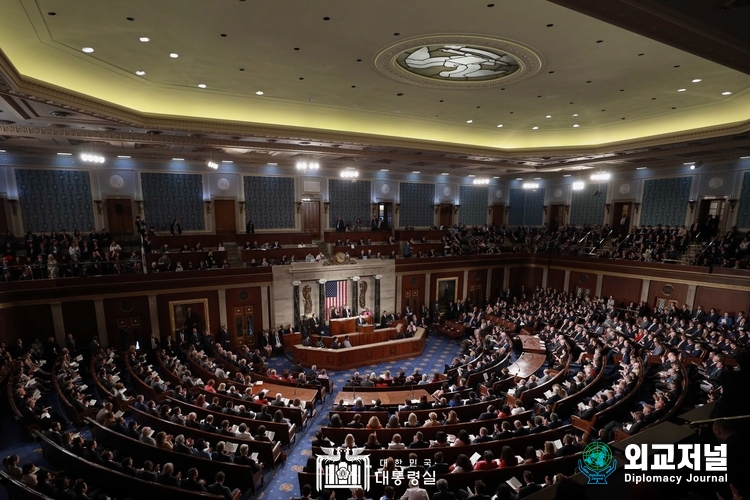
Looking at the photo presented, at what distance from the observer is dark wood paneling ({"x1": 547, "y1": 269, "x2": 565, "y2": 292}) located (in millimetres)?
21234

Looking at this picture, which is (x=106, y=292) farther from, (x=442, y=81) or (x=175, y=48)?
(x=442, y=81)

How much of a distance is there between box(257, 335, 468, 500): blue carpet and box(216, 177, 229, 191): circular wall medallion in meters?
8.29

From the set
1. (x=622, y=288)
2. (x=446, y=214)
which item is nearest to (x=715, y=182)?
(x=622, y=288)

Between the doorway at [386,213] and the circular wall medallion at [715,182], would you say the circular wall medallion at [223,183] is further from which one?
the circular wall medallion at [715,182]

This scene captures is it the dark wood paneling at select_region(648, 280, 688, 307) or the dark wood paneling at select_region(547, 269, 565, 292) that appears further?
the dark wood paneling at select_region(547, 269, 565, 292)

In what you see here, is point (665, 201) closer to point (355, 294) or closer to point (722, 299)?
point (722, 299)

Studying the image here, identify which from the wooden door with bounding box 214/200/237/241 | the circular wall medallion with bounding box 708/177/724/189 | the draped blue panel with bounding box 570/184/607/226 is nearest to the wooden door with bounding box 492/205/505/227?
Answer: the draped blue panel with bounding box 570/184/607/226

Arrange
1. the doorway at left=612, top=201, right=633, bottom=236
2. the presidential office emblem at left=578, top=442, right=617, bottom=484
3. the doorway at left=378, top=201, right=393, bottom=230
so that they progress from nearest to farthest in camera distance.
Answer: the presidential office emblem at left=578, top=442, right=617, bottom=484, the doorway at left=612, top=201, right=633, bottom=236, the doorway at left=378, top=201, right=393, bottom=230

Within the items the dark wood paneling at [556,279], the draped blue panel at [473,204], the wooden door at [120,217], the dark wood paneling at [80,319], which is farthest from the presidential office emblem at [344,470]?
the draped blue panel at [473,204]

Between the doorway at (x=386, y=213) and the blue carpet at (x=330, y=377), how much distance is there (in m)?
7.12

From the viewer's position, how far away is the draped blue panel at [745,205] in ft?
54.3

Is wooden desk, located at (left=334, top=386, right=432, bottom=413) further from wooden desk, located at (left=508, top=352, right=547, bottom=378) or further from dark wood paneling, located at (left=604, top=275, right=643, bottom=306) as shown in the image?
dark wood paneling, located at (left=604, top=275, right=643, bottom=306)

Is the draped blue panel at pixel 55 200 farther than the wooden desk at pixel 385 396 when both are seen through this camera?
Yes

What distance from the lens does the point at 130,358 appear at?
12.1 metres
